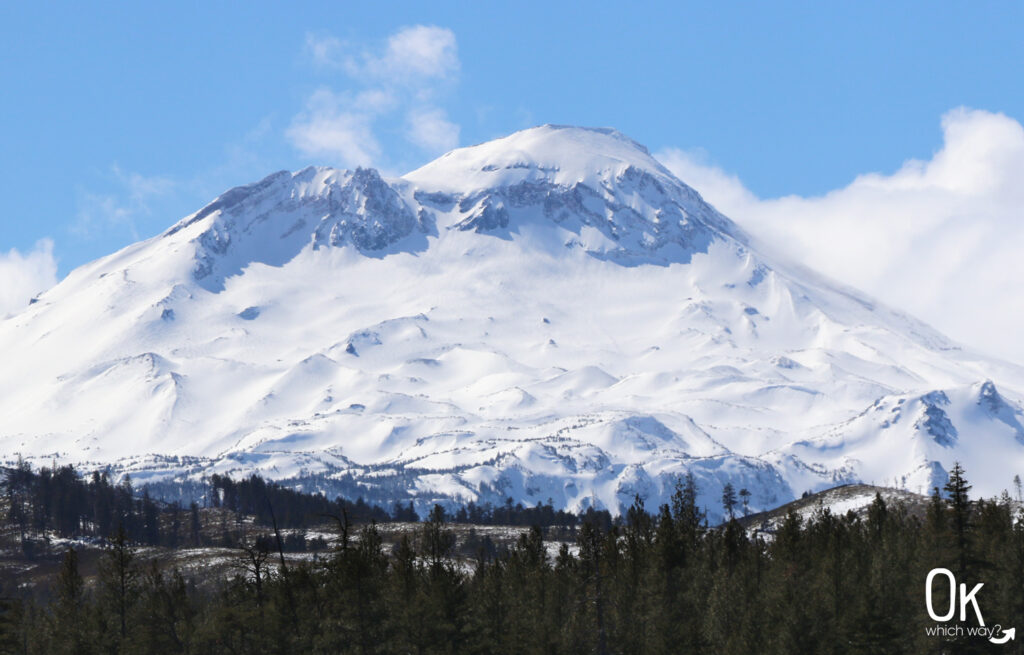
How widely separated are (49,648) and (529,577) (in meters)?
37.5

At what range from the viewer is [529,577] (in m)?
115

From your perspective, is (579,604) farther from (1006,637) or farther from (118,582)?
(118,582)

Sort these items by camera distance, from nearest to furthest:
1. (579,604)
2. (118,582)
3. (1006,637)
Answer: (1006,637) → (118,582) → (579,604)

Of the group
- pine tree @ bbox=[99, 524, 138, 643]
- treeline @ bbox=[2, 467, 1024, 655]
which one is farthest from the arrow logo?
pine tree @ bbox=[99, 524, 138, 643]

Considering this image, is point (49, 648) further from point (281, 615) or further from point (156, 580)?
point (281, 615)

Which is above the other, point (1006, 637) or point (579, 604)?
point (579, 604)

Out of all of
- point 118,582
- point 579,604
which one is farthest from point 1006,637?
point 118,582

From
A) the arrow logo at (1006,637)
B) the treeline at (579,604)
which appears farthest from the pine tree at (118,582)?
the arrow logo at (1006,637)

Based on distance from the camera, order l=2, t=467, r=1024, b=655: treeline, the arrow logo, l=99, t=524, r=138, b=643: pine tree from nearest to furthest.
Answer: l=2, t=467, r=1024, b=655: treeline < the arrow logo < l=99, t=524, r=138, b=643: pine tree

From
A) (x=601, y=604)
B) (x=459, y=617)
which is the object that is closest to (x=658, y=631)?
(x=601, y=604)

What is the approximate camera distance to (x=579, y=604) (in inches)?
4624

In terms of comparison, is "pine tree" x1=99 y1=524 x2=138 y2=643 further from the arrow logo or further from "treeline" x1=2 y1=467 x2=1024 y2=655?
the arrow logo

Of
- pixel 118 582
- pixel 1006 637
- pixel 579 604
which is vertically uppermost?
pixel 118 582

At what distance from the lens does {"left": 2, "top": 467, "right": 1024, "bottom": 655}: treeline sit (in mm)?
94000
